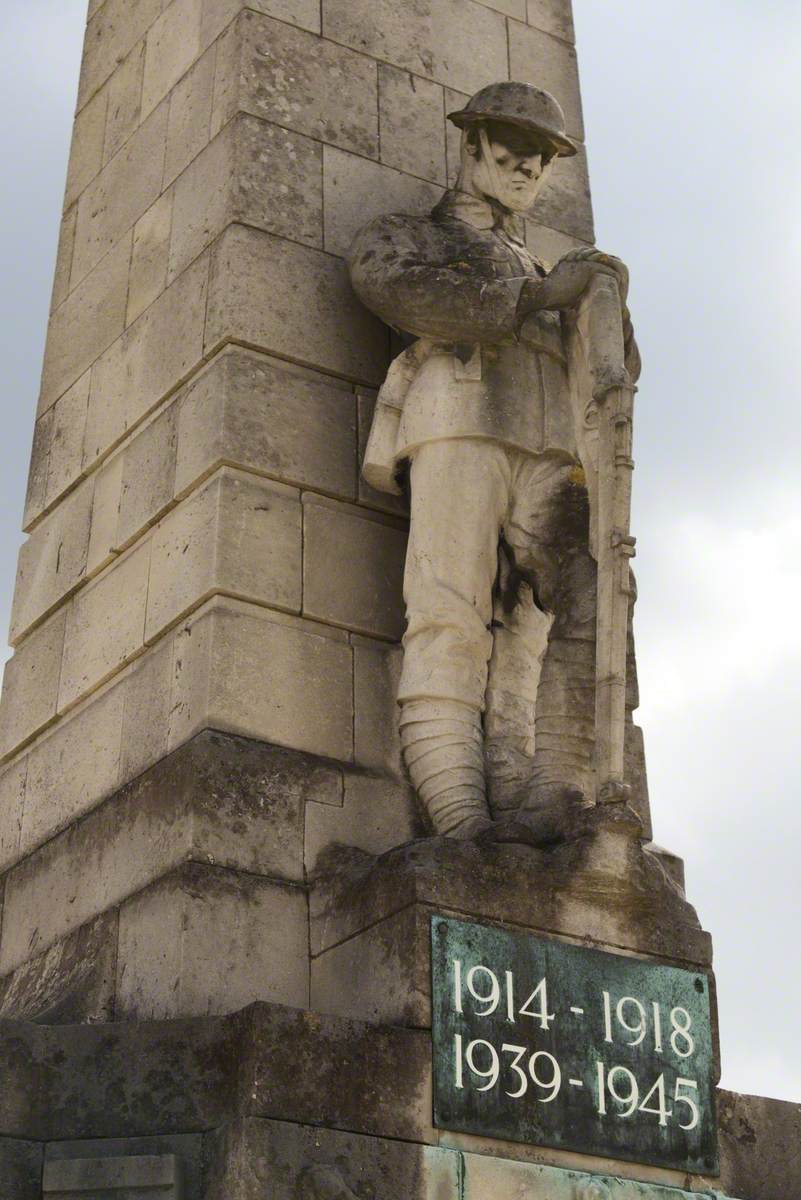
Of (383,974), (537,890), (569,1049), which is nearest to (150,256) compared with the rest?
(537,890)

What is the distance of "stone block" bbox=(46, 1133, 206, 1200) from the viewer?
663 cm

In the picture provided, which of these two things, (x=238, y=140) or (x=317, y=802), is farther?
(x=238, y=140)

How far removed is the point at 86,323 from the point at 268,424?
6.47 ft

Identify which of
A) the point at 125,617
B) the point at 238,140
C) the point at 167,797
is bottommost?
the point at 167,797

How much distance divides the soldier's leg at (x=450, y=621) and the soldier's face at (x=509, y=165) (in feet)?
4.50

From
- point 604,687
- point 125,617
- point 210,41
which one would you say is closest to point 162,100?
point 210,41

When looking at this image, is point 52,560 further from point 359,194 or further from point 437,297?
point 437,297

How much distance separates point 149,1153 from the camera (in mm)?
6727

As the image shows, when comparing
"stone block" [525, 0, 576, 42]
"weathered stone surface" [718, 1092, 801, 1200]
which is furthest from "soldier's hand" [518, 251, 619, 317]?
Result: "weathered stone surface" [718, 1092, 801, 1200]

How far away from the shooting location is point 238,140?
932 cm

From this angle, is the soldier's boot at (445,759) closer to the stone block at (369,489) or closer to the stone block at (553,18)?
the stone block at (369,489)

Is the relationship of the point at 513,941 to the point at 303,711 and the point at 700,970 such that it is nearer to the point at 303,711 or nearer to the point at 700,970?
the point at 700,970

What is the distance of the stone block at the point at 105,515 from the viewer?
9.34m

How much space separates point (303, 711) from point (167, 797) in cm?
67
